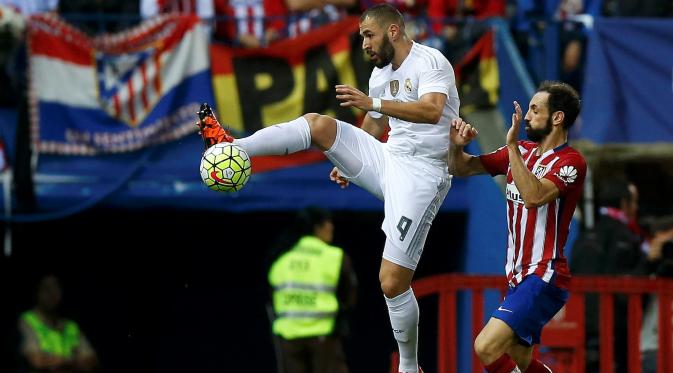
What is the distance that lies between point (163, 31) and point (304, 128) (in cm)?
429

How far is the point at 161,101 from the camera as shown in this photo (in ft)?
41.3

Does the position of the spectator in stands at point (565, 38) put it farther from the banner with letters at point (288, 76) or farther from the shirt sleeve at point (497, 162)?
the shirt sleeve at point (497, 162)

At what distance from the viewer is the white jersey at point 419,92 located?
27.8 feet

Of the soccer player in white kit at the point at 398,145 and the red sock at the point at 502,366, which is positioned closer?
the red sock at the point at 502,366

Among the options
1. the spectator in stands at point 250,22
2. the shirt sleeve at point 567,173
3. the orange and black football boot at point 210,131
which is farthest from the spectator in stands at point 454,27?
the orange and black football boot at point 210,131

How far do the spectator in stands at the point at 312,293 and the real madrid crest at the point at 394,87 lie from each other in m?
3.54

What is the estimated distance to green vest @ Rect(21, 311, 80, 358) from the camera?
13086mm

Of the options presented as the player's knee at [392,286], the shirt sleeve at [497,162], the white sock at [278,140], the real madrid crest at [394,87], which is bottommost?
the player's knee at [392,286]

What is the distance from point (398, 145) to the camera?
8797mm

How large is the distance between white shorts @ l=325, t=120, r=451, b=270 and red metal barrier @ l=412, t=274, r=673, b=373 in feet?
4.12

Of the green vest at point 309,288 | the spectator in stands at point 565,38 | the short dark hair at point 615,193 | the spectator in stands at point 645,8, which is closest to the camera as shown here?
the short dark hair at point 615,193

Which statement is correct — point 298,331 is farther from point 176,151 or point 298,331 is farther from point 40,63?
point 40,63

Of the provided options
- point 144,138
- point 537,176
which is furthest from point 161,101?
point 537,176

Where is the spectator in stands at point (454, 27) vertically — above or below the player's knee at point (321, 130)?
above
